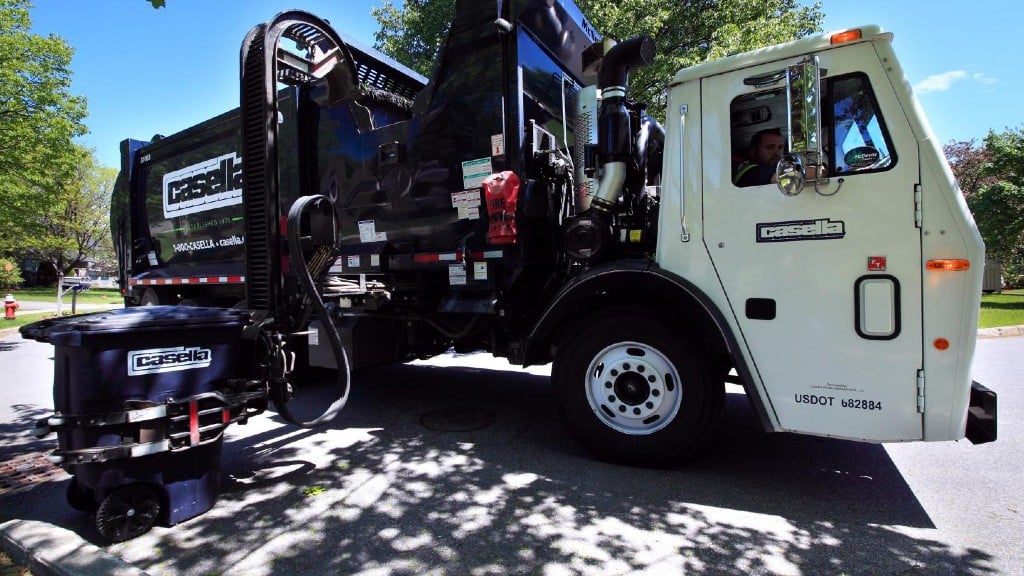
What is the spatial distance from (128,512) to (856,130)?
4.46m

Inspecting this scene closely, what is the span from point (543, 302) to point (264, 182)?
89.9 inches

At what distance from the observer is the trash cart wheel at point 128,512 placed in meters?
2.74

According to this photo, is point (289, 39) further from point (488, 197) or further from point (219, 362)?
point (219, 362)

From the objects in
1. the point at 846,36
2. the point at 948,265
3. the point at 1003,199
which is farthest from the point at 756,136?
the point at 1003,199

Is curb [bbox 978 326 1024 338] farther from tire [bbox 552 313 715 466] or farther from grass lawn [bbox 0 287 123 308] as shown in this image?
grass lawn [bbox 0 287 123 308]

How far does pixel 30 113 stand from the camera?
11.1 metres

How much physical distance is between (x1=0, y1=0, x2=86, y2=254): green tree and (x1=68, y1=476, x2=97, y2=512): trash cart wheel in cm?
1137

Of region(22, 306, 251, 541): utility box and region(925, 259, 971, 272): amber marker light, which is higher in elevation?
region(925, 259, 971, 272): amber marker light

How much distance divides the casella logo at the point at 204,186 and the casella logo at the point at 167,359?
3.27 m

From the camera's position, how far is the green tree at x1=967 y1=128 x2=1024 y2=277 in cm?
1836

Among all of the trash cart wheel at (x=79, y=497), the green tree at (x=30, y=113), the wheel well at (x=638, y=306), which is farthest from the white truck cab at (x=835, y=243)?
the green tree at (x=30, y=113)

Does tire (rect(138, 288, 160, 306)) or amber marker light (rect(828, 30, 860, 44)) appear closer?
amber marker light (rect(828, 30, 860, 44))

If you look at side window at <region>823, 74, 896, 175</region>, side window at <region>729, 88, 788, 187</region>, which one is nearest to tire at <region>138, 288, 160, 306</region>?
side window at <region>729, 88, 788, 187</region>

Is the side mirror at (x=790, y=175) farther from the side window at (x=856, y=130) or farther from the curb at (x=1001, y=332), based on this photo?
the curb at (x=1001, y=332)
